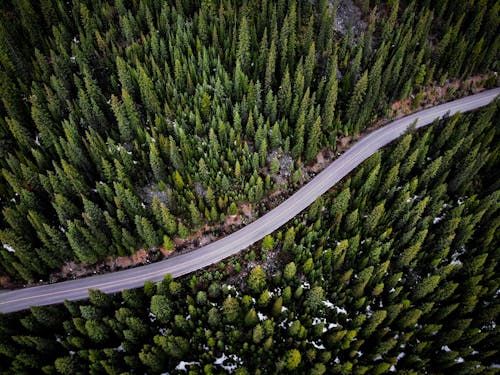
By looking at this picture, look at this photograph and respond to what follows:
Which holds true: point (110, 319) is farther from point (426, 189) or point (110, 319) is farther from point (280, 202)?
point (426, 189)

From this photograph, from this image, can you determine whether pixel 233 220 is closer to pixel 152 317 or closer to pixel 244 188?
pixel 244 188

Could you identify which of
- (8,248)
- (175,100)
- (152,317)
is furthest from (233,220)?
(8,248)

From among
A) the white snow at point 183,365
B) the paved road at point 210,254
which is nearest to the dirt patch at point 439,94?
the paved road at point 210,254

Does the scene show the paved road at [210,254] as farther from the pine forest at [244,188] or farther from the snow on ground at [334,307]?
the snow on ground at [334,307]

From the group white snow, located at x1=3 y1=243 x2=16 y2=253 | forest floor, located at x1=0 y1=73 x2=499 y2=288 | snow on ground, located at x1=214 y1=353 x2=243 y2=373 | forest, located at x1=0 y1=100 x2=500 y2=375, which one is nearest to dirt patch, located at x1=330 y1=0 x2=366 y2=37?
forest floor, located at x1=0 y1=73 x2=499 y2=288

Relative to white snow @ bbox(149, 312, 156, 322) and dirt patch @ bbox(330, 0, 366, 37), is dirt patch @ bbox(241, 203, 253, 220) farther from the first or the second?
dirt patch @ bbox(330, 0, 366, 37)

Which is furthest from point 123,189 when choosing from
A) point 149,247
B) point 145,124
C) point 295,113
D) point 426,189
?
point 426,189
